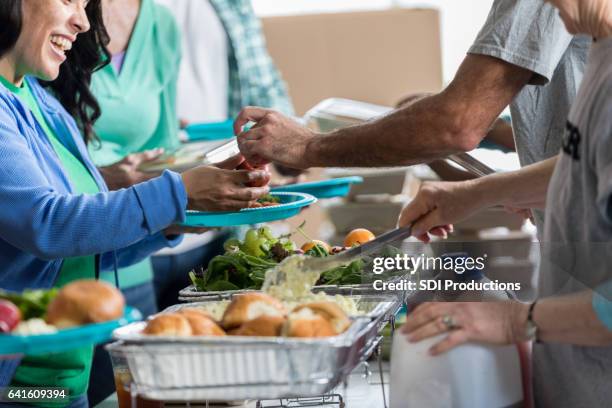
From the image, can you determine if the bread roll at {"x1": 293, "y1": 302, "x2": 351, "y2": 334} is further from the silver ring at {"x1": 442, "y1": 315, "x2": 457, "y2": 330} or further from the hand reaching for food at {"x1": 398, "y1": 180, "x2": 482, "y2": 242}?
the hand reaching for food at {"x1": 398, "y1": 180, "x2": 482, "y2": 242}

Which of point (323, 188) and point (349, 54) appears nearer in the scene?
point (323, 188)

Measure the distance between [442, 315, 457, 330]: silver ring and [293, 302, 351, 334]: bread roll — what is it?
0.12m

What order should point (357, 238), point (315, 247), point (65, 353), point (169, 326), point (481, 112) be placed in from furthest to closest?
point (357, 238), point (315, 247), point (65, 353), point (481, 112), point (169, 326)

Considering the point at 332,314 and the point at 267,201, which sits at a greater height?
the point at 332,314

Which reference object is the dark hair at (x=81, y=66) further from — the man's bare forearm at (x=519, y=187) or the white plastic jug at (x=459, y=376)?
the white plastic jug at (x=459, y=376)

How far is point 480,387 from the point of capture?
1241mm

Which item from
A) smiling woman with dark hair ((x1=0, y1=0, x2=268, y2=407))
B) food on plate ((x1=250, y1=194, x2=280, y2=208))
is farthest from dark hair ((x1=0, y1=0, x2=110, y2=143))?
food on plate ((x1=250, y1=194, x2=280, y2=208))

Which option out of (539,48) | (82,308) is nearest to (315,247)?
(539,48)

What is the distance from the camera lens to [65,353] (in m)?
1.70

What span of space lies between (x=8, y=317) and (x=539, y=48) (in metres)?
0.91

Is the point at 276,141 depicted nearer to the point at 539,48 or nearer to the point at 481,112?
the point at 481,112

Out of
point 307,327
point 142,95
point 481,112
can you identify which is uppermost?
point 481,112

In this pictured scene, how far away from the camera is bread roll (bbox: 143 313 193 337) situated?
1.15 m

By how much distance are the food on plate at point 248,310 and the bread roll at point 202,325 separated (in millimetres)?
18
